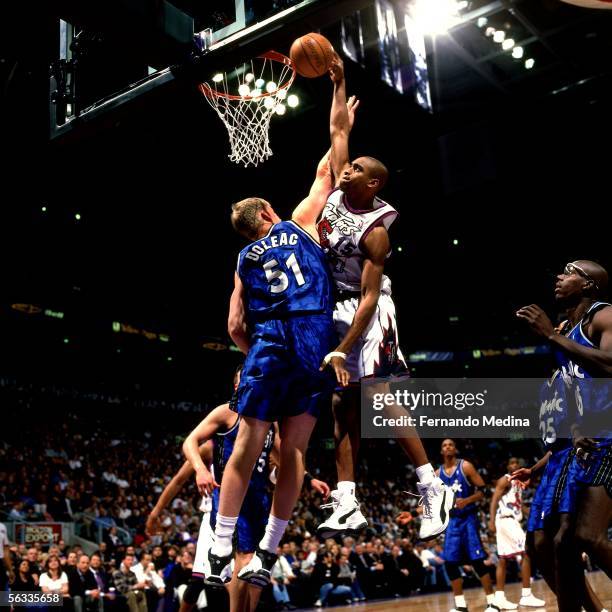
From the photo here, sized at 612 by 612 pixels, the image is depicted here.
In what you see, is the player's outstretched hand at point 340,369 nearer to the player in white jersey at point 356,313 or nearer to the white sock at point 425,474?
the player in white jersey at point 356,313

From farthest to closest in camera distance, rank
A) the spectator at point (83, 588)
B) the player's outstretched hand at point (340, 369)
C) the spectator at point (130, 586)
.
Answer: the spectator at point (130, 586), the spectator at point (83, 588), the player's outstretched hand at point (340, 369)

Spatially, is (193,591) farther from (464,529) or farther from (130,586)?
(130,586)

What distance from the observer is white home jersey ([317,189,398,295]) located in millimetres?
3893

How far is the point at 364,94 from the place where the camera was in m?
12.6

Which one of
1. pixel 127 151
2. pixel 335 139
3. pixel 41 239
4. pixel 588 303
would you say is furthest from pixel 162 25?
pixel 41 239

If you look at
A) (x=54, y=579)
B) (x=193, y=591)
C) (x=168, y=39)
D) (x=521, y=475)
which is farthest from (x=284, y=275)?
(x=54, y=579)

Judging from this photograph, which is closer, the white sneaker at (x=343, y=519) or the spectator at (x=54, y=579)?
the white sneaker at (x=343, y=519)

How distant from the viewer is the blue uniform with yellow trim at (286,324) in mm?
3744

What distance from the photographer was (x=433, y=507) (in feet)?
13.0

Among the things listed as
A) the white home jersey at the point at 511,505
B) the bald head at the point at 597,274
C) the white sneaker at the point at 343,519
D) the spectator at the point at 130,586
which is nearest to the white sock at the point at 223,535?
the white sneaker at the point at 343,519

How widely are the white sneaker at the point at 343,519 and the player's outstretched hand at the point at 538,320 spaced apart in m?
1.36

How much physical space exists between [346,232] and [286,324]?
0.58m

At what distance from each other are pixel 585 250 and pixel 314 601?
47.7 feet

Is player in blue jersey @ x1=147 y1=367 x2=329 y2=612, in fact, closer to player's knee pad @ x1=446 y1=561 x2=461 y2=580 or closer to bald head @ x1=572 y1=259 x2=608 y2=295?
bald head @ x1=572 y1=259 x2=608 y2=295
